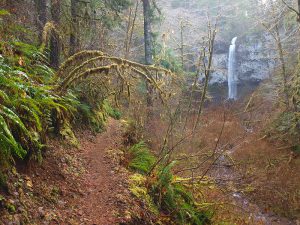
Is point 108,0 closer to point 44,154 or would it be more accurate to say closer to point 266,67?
point 44,154

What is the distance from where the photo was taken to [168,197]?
5.84 meters

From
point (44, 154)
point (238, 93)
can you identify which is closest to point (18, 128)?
point (44, 154)

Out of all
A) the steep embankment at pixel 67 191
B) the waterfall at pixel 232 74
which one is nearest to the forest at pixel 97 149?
the steep embankment at pixel 67 191

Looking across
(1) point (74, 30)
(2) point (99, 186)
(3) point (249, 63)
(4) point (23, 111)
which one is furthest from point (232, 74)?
(4) point (23, 111)

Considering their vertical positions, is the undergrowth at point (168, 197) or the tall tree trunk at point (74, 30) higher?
the tall tree trunk at point (74, 30)

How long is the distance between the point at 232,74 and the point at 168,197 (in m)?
26.7

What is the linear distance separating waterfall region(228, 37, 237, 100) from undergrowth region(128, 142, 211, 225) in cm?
2430

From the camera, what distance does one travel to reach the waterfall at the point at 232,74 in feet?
97.6

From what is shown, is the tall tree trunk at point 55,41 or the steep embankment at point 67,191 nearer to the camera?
the steep embankment at point 67,191

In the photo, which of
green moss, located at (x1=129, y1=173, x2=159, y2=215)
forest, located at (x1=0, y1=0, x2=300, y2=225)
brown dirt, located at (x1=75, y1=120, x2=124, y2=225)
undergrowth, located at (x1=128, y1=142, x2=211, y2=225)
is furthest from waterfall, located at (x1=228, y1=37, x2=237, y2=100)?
green moss, located at (x1=129, y1=173, x2=159, y2=215)

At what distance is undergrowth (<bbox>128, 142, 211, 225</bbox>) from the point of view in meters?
5.53

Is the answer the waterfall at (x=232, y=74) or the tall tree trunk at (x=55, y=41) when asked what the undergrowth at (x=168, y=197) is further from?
the waterfall at (x=232, y=74)

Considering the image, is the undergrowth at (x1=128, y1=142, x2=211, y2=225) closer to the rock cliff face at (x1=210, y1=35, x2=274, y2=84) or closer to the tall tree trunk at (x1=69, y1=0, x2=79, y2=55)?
the tall tree trunk at (x1=69, y1=0, x2=79, y2=55)

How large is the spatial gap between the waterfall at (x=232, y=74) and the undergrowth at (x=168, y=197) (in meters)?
24.3
